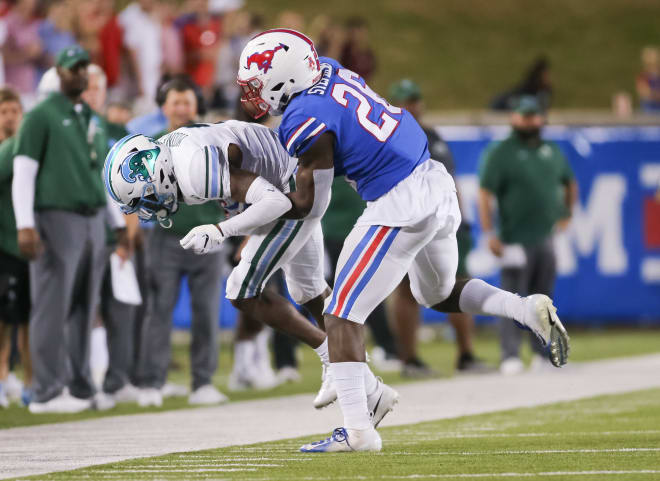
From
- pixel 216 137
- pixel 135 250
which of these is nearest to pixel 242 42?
pixel 135 250

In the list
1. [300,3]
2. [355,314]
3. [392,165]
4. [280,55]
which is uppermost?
[300,3]

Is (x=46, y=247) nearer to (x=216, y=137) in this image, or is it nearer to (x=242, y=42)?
(x=216, y=137)

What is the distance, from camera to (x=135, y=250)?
9.59 metres

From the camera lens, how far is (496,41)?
33.2 metres

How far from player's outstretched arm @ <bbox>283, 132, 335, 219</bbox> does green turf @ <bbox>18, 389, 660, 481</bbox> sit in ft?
3.69

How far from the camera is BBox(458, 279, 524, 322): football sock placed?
6270mm

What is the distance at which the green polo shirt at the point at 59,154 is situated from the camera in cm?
830

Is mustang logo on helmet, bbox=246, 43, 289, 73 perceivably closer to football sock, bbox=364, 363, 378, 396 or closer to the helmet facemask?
the helmet facemask

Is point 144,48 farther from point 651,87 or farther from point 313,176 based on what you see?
point 313,176

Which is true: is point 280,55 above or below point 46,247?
above

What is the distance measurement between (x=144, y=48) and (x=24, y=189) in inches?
268

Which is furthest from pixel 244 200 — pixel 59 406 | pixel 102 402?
pixel 102 402

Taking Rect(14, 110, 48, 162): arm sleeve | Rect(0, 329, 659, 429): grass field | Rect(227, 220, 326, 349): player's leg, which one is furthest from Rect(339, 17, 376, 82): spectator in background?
Rect(227, 220, 326, 349): player's leg

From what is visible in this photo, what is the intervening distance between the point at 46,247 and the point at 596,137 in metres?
8.21
